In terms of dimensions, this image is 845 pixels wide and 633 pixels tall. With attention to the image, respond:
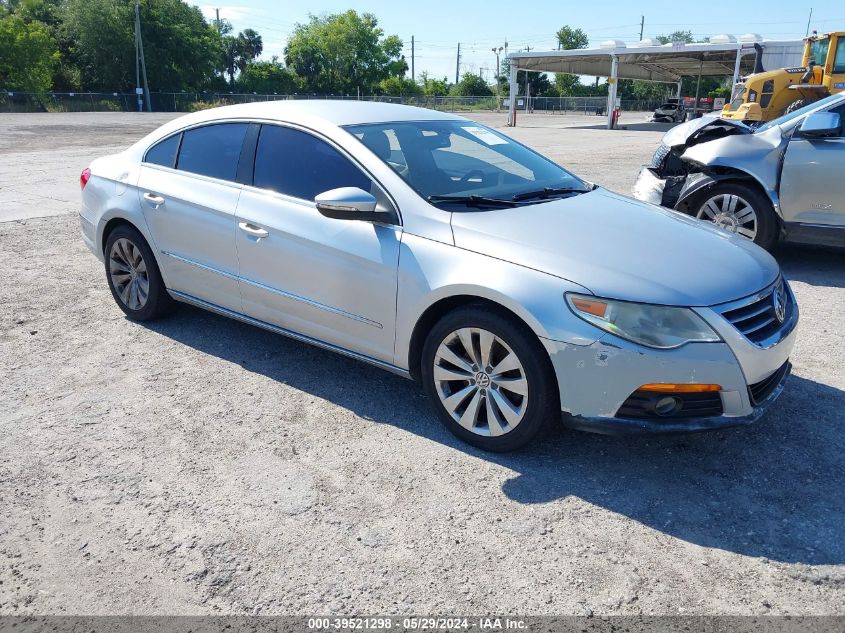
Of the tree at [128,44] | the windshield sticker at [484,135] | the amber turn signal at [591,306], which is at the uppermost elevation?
the tree at [128,44]

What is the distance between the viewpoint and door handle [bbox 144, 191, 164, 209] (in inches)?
182

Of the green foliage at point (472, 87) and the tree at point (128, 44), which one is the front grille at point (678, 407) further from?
the green foliage at point (472, 87)

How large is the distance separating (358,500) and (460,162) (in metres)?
2.14

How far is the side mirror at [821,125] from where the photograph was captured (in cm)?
614

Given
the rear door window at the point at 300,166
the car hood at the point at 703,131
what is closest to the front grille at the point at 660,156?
the car hood at the point at 703,131

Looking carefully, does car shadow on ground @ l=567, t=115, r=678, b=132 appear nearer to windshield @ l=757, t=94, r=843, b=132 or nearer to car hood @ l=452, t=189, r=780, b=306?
windshield @ l=757, t=94, r=843, b=132

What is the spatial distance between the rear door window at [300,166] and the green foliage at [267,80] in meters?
78.9

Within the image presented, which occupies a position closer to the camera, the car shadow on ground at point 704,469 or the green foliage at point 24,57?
the car shadow on ground at point 704,469

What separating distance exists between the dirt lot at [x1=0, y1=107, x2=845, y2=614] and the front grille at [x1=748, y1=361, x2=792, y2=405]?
0.35m

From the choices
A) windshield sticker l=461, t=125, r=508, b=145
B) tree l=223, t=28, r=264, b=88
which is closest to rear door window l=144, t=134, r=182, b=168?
windshield sticker l=461, t=125, r=508, b=145

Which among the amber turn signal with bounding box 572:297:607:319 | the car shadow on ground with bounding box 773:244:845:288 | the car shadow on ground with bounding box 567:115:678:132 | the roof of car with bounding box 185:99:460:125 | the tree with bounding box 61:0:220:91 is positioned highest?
the tree with bounding box 61:0:220:91

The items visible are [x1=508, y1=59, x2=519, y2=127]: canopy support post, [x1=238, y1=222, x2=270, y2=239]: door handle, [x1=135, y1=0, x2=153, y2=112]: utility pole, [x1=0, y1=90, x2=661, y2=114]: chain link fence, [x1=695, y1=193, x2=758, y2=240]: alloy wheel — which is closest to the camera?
[x1=238, y1=222, x2=270, y2=239]: door handle

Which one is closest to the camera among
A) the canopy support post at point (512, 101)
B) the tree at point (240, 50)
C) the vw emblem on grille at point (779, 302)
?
the vw emblem on grille at point (779, 302)

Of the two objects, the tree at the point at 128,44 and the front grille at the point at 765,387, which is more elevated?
the tree at the point at 128,44
